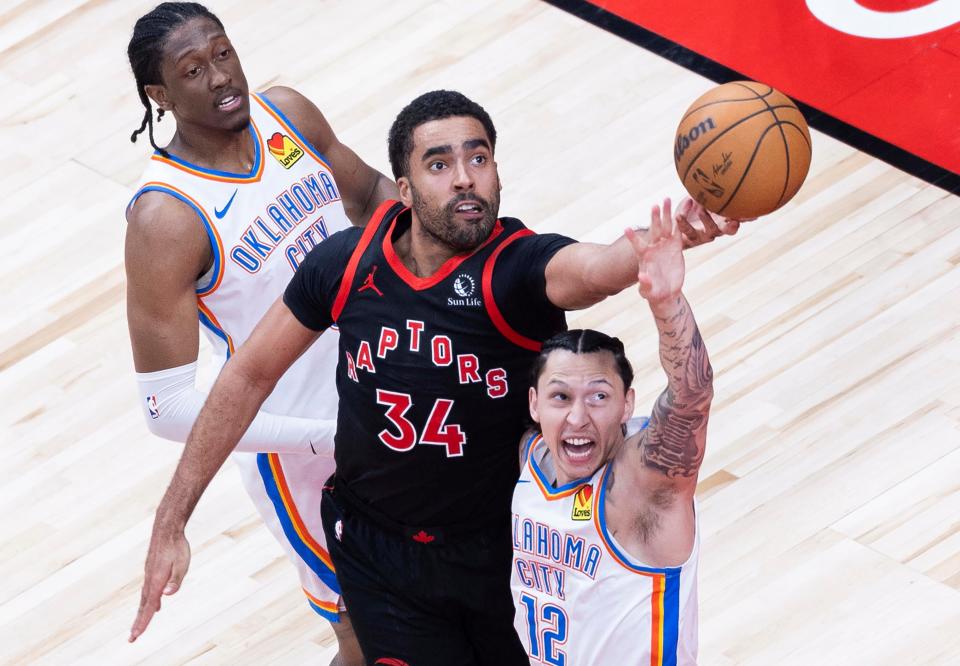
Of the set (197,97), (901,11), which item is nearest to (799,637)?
(197,97)

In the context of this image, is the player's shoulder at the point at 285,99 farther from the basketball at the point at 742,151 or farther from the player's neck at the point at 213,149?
the basketball at the point at 742,151

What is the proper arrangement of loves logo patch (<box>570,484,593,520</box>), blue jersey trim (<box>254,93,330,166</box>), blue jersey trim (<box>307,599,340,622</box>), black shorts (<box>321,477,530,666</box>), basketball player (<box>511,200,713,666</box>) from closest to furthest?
basketball player (<box>511,200,713,666</box>)
loves logo patch (<box>570,484,593,520</box>)
black shorts (<box>321,477,530,666</box>)
blue jersey trim (<box>254,93,330,166</box>)
blue jersey trim (<box>307,599,340,622</box>)

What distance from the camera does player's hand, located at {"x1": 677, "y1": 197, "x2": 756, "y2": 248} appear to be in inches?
139

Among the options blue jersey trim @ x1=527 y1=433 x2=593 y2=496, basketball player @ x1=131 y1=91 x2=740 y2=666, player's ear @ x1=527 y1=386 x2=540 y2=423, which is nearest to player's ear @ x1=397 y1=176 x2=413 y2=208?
basketball player @ x1=131 y1=91 x2=740 y2=666

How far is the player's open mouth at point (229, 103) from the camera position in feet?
15.0

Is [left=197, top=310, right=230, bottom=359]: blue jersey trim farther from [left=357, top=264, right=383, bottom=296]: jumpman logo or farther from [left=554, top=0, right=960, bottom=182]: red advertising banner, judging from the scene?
[left=554, top=0, right=960, bottom=182]: red advertising banner

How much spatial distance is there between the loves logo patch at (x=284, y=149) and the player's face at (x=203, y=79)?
15cm

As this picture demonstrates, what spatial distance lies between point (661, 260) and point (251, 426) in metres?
1.54

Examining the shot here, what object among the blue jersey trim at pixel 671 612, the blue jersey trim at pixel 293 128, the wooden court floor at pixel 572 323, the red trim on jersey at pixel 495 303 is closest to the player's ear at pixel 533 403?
the red trim on jersey at pixel 495 303

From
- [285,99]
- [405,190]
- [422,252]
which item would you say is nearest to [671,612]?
[422,252]

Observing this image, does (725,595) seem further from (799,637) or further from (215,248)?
(215,248)

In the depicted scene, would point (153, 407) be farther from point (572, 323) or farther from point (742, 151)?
point (572, 323)

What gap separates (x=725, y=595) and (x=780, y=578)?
0.18m

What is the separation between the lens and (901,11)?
24.0 ft
